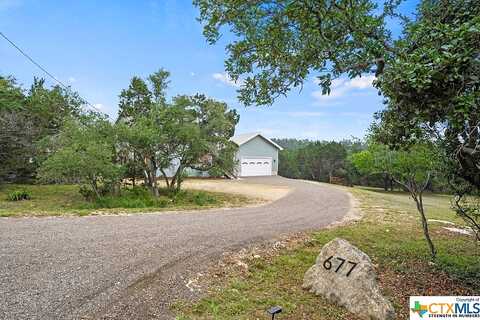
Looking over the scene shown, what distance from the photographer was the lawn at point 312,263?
3326mm

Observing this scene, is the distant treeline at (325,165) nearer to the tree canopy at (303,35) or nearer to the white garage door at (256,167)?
the white garage door at (256,167)

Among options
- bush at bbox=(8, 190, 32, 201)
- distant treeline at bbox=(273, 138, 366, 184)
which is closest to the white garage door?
distant treeline at bbox=(273, 138, 366, 184)

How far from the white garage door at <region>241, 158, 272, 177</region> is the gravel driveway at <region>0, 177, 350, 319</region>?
18656 millimetres

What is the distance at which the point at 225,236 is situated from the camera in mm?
6250

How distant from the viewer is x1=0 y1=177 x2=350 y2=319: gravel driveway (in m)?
3.09

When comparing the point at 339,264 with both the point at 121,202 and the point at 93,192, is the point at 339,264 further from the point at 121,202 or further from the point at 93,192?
the point at 93,192

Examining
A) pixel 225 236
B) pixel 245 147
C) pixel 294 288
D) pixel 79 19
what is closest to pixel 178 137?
pixel 79 19

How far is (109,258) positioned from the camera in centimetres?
447

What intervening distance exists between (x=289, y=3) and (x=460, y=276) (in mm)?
5152

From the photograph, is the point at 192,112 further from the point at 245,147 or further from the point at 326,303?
the point at 245,147

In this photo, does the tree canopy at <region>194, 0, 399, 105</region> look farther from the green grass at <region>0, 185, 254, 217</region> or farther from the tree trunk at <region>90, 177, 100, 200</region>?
the tree trunk at <region>90, 177, 100, 200</region>

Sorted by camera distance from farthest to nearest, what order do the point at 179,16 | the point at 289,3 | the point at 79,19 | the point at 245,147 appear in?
the point at 245,147 < the point at 79,19 < the point at 179,16 < the point at 289,3

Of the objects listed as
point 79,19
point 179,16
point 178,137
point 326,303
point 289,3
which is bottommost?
point 326,303

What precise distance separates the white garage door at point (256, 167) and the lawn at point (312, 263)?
64.0 feet
